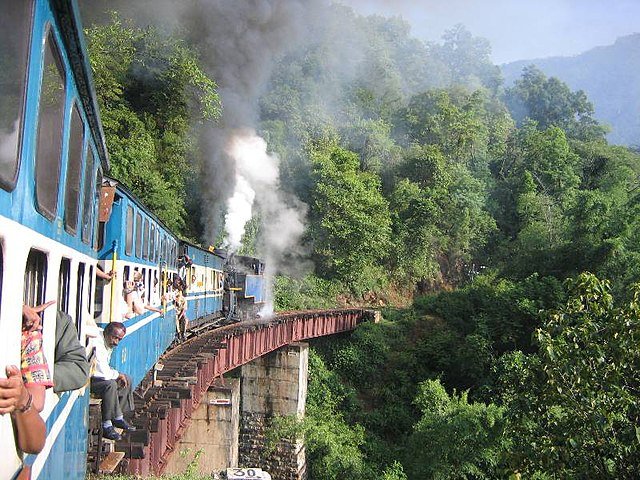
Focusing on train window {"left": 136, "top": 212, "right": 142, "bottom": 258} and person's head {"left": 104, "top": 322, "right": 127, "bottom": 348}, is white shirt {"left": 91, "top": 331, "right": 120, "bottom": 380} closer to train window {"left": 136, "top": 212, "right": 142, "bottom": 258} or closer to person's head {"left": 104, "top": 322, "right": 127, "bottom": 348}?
person's head {"left": 104, "top": 322, "right": 127, "bottom": 348}

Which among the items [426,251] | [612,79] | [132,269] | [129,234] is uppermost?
[612,79]

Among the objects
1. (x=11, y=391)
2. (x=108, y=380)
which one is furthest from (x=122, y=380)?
(x=11, y=391)

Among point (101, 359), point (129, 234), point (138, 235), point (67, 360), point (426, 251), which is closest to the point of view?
point (67, 360)

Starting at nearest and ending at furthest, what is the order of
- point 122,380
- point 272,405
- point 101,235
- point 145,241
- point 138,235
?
point 122,380, point 101,235, point 138,235, point 145,241, point 272,405

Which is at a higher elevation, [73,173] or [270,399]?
[73,173]

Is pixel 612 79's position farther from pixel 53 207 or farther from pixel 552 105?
pixel 53 207

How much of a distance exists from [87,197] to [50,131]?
158cm

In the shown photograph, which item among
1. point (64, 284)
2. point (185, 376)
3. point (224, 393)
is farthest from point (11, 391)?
point (224, 393)

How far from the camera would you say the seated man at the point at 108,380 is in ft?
15.6

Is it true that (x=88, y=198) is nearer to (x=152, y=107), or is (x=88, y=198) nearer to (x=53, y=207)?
(x=53, y=207)

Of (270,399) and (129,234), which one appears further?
(270,399)

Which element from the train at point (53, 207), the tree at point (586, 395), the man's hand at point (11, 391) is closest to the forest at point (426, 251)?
the tree at point (586, 395)

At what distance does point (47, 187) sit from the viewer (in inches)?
96.6

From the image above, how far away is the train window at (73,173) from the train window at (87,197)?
326 millimetres
